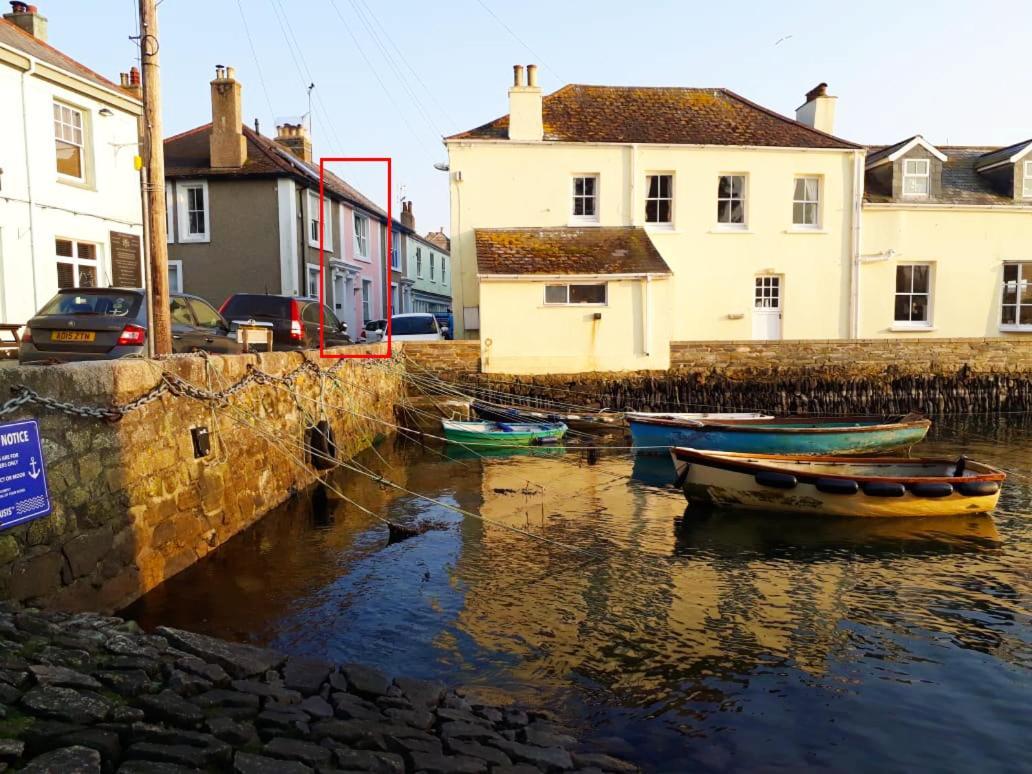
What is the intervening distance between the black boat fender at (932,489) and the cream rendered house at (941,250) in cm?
1486

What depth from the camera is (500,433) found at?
17.3 m

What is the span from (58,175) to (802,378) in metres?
19.8

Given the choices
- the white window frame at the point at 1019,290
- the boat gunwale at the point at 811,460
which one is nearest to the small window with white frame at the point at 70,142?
the boat gunwale at the point at 811,460

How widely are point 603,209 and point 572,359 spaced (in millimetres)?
5009

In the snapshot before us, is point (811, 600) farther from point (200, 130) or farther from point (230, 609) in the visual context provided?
point (200, 130)

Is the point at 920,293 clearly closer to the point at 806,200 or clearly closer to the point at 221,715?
the point at 806,200

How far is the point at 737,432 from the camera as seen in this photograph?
14.7m

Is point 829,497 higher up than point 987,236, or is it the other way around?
point 987,236

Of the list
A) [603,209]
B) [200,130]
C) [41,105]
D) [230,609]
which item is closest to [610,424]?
[603,209]

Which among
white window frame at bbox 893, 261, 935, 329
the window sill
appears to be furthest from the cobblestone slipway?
white window frame at bbox 893, 261, 935, 329

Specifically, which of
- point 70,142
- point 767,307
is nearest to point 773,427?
point 767,307

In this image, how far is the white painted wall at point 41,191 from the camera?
16.0 metres

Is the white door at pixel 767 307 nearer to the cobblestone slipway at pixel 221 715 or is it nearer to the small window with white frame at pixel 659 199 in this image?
the small window with white frame at pixel 659 199

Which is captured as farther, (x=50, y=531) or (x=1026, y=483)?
(x=1026, y=483)
